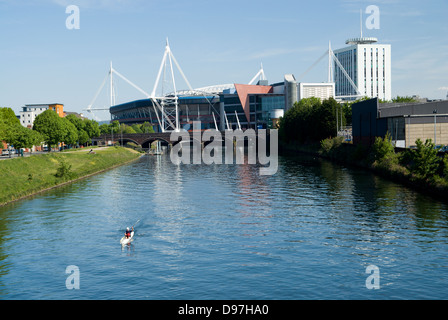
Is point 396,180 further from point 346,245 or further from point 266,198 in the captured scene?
point 346,245

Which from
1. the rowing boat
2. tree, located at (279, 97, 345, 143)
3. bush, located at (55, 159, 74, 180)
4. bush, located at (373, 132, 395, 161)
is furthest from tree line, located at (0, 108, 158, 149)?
bush, located at (373, 132, 395, 161)

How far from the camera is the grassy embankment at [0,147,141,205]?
216 feet

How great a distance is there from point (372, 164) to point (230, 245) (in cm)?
5370

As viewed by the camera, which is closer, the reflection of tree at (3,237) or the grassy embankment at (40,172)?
the reflection of tree at (3,237)

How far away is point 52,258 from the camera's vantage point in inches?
1419

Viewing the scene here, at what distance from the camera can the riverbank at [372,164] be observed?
59581mm

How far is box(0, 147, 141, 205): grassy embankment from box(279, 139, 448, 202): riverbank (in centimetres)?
5244

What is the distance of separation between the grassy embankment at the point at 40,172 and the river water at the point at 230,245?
12.0 feet

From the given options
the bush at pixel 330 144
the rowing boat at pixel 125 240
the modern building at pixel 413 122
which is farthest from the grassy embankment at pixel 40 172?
the modern building at pixel 413 122

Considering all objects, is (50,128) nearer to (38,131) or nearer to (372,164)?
(38,131)

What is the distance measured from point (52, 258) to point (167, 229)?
38.0 feet

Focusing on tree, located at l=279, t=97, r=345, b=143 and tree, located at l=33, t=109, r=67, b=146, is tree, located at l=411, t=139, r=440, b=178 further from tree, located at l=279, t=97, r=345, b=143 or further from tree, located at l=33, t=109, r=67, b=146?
tree, located at l=33, t=109, r=67, b=146

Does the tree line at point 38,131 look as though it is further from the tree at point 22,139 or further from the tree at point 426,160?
the tree at point 426,160
